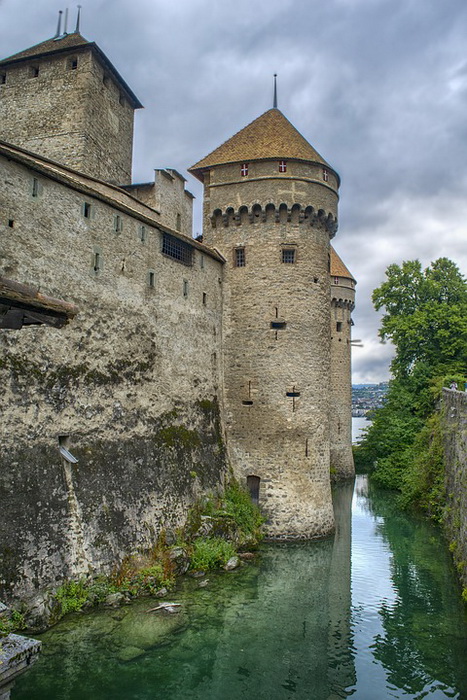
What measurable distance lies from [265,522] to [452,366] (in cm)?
1406

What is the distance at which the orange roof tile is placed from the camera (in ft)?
117

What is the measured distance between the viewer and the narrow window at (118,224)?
1476 centimetres

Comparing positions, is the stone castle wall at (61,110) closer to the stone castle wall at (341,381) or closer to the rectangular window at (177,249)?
the rectangular window at (177,249)

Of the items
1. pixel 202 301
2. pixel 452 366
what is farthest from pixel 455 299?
pixel 202 301

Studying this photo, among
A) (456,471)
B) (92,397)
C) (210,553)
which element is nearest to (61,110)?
(92,397)

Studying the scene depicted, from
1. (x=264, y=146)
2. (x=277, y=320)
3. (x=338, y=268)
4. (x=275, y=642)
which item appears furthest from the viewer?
(x=338, y=268)

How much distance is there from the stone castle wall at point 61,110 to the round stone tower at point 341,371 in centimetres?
1912

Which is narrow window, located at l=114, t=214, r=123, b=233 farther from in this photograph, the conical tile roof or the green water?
the green water

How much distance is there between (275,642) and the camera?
35.4 ft

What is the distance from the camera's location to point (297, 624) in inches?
463

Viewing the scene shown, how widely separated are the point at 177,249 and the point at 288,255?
15.3 ft

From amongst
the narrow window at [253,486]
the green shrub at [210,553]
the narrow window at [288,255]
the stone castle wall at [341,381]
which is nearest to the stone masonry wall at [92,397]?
the green shrub at [210,553]

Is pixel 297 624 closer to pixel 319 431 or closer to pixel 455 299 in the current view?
pixel 319 431

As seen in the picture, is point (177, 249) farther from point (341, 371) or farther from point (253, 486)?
point (341, 371)
